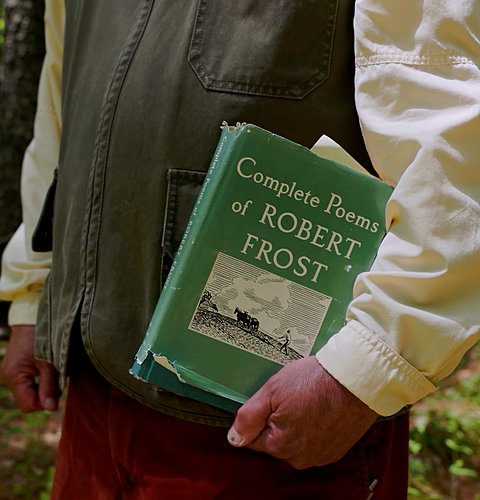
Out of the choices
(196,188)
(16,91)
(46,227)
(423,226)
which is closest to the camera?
(423,226)

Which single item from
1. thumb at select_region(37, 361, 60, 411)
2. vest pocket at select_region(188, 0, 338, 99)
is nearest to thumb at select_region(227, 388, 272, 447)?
vest pocket at select_region(188, 0, 338, 99)

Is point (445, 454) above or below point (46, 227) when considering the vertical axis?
below

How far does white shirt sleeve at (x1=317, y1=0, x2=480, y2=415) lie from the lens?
1.24m

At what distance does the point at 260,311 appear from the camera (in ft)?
4.58

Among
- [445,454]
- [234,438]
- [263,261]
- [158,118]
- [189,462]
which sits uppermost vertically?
[158,118]

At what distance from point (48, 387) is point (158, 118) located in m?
0.83

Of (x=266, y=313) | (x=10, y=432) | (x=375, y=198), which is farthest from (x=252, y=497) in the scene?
(x=10, y=432)

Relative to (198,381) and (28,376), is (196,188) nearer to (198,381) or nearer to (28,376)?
(198,381)

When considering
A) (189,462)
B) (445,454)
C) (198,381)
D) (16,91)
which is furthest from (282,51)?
(16,91)

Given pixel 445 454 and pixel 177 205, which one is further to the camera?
pixel 445 454

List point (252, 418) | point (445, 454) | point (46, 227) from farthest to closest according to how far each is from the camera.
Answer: point (445, 454)
point (46, 227)
point (252, 418)

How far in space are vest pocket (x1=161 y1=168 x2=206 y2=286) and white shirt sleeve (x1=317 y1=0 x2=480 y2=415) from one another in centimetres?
35

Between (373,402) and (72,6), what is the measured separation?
1.12 meters

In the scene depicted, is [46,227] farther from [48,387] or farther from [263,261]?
[263,261]
